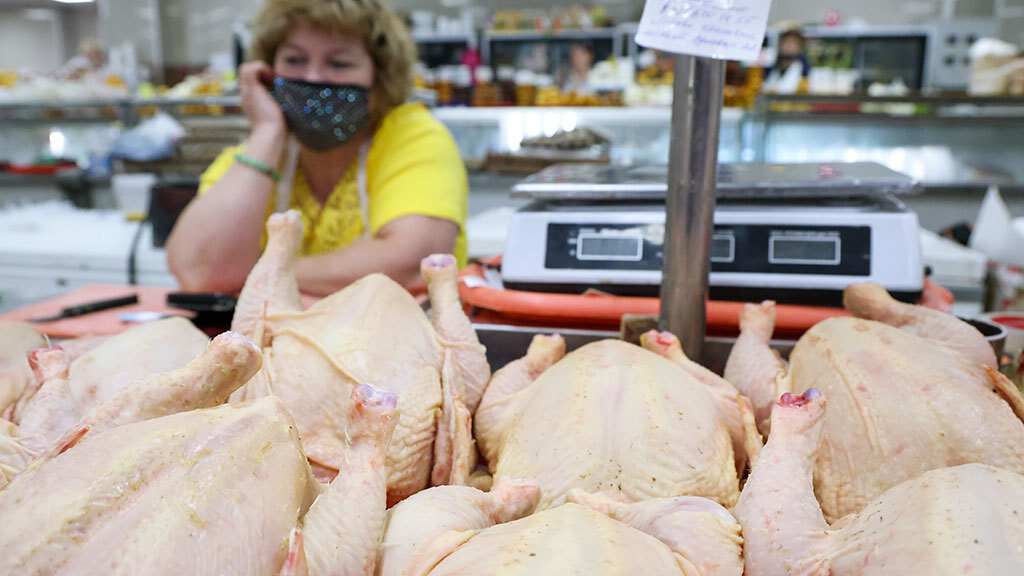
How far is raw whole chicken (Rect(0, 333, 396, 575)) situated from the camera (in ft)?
1.63

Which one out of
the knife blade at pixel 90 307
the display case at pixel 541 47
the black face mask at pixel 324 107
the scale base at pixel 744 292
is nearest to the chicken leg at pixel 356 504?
the scale base at pixel 744 292

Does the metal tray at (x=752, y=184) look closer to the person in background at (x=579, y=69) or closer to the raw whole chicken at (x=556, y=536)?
the raw whole chicken at (x=556, y=536)

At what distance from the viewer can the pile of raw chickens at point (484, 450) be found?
0.52 metres

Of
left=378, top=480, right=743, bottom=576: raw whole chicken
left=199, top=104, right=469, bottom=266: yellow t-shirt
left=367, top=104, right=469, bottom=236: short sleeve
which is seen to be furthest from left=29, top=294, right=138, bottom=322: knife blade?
left=378, top=480, right=743, bottom=576: raw whole chicken

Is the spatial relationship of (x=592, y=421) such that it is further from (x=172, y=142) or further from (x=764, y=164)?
(x=172, y=142)

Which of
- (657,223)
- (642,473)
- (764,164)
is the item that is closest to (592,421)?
(642,473)

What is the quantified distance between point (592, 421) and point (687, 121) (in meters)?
0.46

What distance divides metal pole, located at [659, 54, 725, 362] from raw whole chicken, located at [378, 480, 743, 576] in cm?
43

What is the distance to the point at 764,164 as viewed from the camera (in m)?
1.72

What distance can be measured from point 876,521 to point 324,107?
1.79 meters

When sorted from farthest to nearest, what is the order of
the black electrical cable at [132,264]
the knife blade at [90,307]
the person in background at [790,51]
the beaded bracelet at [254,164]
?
the person in background at [790,51] < the black electrical cable at [132,264] < the beaded bracelet at [254,164] < the knife blade at [90,307]

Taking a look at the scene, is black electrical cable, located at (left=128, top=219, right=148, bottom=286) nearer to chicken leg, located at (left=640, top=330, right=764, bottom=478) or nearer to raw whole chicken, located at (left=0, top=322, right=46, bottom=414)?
raw whole chicken, located at (left=0, top=322, right=46, bottom=414)

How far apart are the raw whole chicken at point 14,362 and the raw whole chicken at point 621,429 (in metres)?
0.65

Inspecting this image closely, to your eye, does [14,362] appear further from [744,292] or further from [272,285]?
[744,292]
